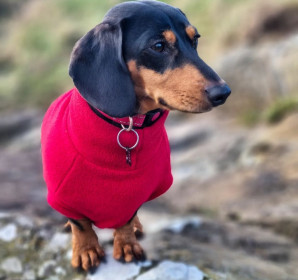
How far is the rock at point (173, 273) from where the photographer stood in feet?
8.55

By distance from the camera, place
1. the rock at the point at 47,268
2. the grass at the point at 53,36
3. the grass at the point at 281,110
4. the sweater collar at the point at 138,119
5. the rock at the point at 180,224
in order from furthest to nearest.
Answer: the grass at the point at 53,36 → the grass at the point at 281,110 → the rock at the point at 180,224 → the rock at the point at 47,268 → the sweater collar at the point at 138,119

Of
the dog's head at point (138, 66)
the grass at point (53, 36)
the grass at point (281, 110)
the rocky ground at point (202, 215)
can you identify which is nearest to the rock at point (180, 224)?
the rocky ground at point (202, 215)

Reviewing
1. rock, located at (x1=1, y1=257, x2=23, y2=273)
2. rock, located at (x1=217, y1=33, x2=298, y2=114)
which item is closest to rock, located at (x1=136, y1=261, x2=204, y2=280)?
rock, located at (x1=1, y1=257, x2=23, y2=273)

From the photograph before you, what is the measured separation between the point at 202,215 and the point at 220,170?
1.07m

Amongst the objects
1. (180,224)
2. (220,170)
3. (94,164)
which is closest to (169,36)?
(94,164)

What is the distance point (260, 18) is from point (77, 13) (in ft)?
29.8

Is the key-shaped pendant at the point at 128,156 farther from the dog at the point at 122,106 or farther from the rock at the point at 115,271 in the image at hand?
the rock at the point at 115,271

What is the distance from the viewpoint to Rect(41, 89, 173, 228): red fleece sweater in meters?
2.21

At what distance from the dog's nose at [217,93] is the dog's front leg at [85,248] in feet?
3.57

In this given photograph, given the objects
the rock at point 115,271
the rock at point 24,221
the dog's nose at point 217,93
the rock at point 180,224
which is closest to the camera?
the dog's nose at point 217,93

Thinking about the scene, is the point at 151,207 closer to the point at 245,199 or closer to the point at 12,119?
the point at 245,199

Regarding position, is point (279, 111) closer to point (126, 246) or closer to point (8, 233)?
point (126, 246)

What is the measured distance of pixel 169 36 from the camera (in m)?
2.13

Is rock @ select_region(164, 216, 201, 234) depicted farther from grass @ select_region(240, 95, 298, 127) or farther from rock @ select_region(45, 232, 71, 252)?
grass @ select_region(240, 95, 298, 127)
